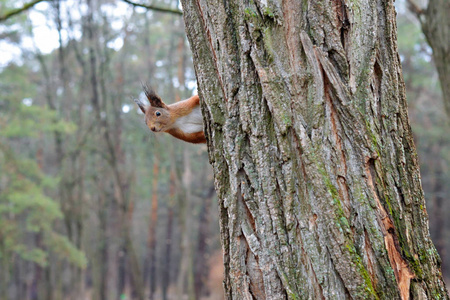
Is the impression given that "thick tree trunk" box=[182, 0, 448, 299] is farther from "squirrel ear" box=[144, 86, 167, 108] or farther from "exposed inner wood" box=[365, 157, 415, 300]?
"squirrel ear" box=[144, 86, 167, 108]

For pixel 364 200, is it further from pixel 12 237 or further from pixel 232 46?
pixel 12 237

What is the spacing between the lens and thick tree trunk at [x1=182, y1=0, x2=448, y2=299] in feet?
4.56

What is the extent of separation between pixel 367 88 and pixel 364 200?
0.39 meters

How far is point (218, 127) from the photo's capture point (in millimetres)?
1573

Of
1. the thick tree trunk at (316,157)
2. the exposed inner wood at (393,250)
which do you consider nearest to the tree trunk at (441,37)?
the thick tree trunk at (316,157)

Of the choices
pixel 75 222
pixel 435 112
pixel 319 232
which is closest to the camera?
pixel 319 232

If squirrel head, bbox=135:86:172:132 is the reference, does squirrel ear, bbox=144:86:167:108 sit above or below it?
above

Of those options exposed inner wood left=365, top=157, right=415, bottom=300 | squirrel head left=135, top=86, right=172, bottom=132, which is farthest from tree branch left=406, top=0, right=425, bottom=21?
exposed inner wood left=365, top=157, right=415, bottom=300

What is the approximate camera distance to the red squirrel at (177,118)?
3217mm

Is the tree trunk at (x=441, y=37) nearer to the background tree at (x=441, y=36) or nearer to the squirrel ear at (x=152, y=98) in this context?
the background tree at (x=441, y=36)

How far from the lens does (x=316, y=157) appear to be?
1.42 m

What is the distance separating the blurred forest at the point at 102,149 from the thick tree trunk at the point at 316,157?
2.52 m

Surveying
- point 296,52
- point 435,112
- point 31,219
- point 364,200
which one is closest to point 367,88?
point 296,52

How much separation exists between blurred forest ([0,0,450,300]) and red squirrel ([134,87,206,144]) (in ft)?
1.90
